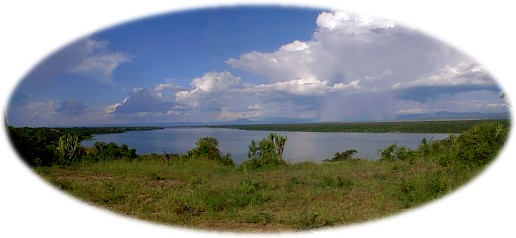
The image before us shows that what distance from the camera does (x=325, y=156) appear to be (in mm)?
15609

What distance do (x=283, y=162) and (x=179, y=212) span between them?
8105 millimetres

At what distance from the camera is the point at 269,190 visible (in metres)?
8.06

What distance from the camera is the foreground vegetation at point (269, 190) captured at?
577cm

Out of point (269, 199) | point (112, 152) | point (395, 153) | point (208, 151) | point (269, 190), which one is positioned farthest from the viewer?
point (395, 153)

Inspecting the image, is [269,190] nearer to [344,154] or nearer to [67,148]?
[67,148]

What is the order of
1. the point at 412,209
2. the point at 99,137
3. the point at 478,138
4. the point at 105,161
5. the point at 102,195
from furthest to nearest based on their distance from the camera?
the point at 99,137
the point at 105,161
the point at 478,138
the point at 102,195
the point at 412,209

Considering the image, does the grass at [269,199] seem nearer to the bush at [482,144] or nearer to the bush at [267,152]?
the bush at [482,144]

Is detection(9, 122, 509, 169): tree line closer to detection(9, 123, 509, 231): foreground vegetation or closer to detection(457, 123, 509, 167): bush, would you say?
detection(9, 123, 509, 231): foreground vegetation

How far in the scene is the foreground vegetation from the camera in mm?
5773

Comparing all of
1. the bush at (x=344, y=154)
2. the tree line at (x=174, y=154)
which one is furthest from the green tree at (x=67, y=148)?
the bush at (x=344, y=154)

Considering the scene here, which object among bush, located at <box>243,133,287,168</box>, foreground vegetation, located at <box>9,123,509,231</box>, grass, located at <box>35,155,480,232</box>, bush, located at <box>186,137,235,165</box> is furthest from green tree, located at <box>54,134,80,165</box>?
bush, located at <box>243,133,287,168</box>

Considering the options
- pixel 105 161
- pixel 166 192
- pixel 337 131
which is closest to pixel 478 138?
pixel 166 192

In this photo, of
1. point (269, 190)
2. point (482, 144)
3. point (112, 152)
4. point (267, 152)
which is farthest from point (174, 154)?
point (482, 144)

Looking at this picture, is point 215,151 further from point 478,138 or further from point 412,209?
point 412,209
